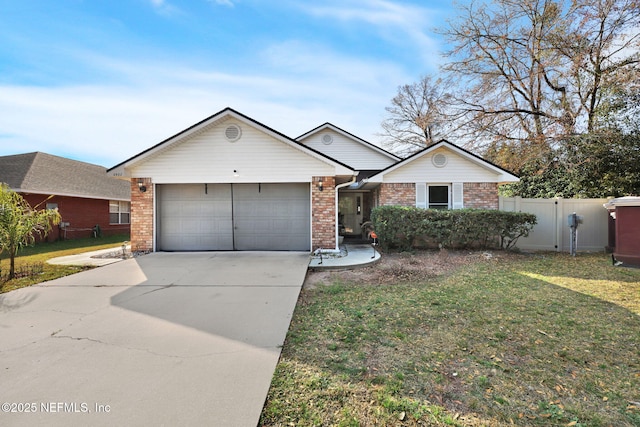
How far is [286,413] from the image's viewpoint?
225cm

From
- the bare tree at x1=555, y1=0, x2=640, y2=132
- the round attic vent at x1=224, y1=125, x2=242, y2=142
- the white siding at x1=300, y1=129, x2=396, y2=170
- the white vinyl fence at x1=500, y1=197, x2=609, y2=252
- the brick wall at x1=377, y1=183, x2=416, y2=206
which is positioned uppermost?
the bare tree at x1=555, y1=0, x2=640, y2=132

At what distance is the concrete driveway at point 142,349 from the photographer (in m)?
2.28

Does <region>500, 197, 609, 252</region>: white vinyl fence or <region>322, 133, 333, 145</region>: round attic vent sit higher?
<region>322, 133, 333, 145</region>: round attic vent

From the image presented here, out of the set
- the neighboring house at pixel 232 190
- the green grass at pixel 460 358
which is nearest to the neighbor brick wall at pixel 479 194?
the neighboring house at pixel 232 190

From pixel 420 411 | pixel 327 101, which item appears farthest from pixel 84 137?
→ pixel 420 411

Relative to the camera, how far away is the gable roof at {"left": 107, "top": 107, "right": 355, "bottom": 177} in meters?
9.37

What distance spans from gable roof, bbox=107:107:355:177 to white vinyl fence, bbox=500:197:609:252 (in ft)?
22.3

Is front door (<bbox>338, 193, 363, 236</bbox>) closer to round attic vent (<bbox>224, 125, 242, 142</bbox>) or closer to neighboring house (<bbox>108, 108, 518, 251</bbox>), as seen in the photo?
neighboring house (<bbox>108, 108, 518, 251</bbox>)

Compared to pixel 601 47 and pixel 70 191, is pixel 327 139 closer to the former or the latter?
pixel 601 47

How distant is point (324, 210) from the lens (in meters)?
9.63

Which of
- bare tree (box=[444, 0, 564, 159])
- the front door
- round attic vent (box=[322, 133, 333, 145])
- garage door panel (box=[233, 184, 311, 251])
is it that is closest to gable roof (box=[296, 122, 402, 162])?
round attic vent (box=[322, 133, 333, 145])

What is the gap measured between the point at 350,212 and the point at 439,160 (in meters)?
5.41

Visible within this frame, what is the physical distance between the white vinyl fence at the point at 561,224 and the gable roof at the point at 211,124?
6797mm

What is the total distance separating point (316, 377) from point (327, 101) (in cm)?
1295
